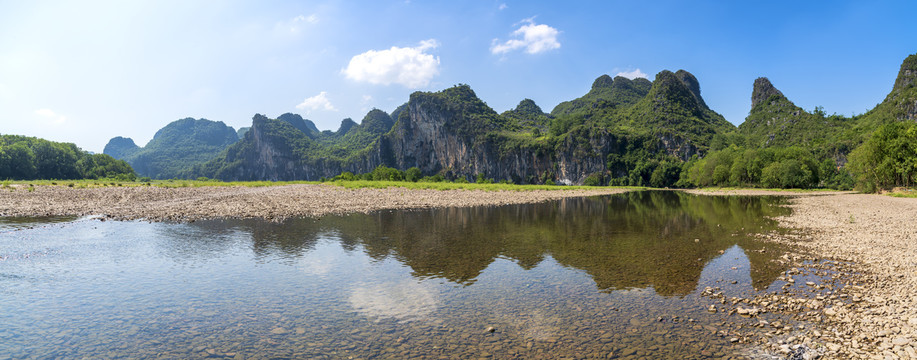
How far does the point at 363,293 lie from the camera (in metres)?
11.9

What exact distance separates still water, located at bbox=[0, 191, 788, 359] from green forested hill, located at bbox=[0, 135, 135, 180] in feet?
342

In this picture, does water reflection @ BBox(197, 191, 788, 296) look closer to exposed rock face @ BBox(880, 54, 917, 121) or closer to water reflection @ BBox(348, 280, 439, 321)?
water reflection @ BBox(348, 280, 439, 321)

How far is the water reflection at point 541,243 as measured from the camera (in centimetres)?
1411

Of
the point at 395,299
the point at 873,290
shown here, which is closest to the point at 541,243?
the point at 395,299

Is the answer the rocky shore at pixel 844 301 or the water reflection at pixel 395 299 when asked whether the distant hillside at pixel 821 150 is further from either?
the water reflection at pixel 395 299

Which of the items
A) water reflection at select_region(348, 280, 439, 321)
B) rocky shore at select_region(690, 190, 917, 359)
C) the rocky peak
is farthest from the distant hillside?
water reflection at select_region(348, 280, 439, 321)

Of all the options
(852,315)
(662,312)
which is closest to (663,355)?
(662,312)

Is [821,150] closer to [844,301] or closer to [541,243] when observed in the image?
[541,243]

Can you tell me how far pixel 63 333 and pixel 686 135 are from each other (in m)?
210

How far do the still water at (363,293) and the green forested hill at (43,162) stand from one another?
104 m

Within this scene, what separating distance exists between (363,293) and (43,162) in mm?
134680

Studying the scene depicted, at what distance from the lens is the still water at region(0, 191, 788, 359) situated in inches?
323

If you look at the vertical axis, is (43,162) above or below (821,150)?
below

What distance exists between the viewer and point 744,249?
1803 centimetres
